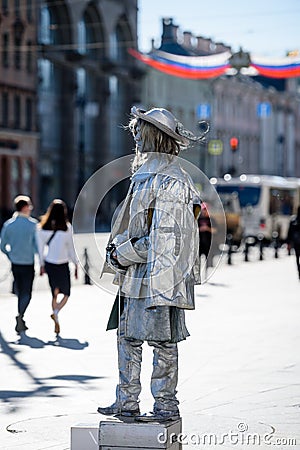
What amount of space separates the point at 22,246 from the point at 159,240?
31.2 feet

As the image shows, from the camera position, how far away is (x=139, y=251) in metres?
7.97

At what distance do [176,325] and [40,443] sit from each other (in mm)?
1407

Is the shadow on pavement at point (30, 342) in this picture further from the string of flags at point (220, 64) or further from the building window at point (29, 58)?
the building window at point (29, 58)

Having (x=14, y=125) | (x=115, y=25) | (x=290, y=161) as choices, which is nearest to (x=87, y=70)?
(x=115, y=25)

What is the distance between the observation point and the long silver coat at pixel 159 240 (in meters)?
7.89

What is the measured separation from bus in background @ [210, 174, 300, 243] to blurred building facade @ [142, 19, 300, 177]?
1960 centimetres

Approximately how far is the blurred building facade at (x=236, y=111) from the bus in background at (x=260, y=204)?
64.3 ft

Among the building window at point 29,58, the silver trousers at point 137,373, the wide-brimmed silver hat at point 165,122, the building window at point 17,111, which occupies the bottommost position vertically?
the silver trousers at point 137,373

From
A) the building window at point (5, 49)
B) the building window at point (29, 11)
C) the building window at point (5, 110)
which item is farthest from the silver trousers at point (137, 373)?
the building window at point (29, 11)

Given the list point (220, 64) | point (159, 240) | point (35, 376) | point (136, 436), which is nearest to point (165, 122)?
point (159, 240)

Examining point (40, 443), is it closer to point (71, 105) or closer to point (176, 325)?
point (176, 325)

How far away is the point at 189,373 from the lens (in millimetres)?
12836

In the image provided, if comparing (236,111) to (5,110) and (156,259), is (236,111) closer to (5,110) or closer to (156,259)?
(5,110)

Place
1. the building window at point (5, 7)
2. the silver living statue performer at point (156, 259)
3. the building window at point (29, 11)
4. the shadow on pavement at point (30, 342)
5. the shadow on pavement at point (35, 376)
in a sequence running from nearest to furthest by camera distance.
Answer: the silver living statue performer at point (156, 259), the shadow on pavement at point (35, 376), the shadow on pavement at point (30, 342), the building window at point (5, 7), the building window at point (29, 11)
